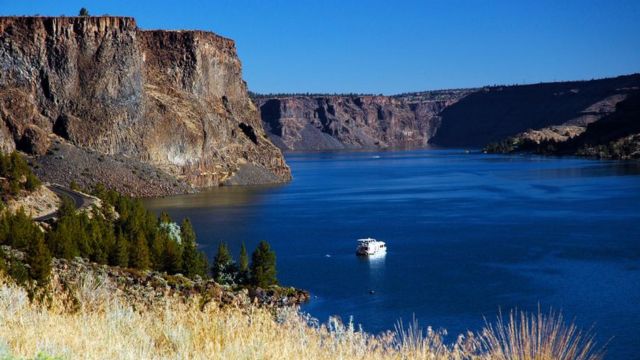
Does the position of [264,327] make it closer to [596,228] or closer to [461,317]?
[461,317]

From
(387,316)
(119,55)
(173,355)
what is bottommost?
(387,316)

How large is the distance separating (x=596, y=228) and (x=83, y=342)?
54.0 m

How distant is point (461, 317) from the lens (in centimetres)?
3256

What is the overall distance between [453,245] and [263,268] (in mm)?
17962

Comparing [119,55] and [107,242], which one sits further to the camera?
[119,55]

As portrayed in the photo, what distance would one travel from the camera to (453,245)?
2057 inches

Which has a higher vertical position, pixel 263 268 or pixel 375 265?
pixel 263 268

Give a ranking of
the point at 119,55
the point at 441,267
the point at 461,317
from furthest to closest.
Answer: the point at 119,55
the point at 441,267
the point at 461,317

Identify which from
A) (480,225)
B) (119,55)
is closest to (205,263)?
(480,225)

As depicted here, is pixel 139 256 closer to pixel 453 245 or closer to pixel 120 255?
pixel 120 255

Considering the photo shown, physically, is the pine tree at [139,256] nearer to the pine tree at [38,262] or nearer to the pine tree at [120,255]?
the pine tree at [120,255]

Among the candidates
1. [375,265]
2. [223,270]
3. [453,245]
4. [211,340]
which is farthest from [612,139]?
[211,340]

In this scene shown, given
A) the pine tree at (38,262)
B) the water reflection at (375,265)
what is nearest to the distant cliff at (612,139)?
the water reflection at (375,265)

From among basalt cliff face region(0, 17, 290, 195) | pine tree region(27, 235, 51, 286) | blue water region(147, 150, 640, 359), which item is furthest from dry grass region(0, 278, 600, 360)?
basalt cliff face region(0, 17, 290, 195)
